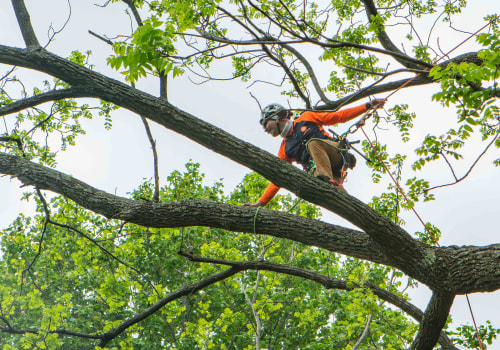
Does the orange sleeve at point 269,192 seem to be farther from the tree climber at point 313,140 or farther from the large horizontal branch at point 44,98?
the large horizontal branch at point 44,98

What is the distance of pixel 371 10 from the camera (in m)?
6.46

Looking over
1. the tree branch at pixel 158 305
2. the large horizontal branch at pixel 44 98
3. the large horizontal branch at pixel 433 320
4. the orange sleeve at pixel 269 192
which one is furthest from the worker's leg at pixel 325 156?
the large horizontal branch at pixel 44 98

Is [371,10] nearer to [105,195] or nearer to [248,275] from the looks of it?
[105,195]

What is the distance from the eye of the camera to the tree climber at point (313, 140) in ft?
13.7

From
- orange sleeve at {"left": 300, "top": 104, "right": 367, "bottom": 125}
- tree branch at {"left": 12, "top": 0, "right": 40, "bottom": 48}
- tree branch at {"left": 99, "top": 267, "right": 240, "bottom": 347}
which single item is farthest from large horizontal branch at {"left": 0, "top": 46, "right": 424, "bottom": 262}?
orange sleeve at {"left": 300, "top": 104, "right": 367, "bottom": 125}

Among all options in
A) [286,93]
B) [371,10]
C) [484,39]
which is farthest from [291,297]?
[484,39]

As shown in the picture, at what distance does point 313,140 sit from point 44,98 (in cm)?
243

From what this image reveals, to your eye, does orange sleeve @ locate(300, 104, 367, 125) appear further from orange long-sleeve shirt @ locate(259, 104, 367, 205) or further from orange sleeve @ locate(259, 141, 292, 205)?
orange sleeve @ locate(259, 141, 292, 205)

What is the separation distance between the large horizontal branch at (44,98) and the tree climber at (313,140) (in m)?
1.63

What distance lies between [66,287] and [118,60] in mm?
15565

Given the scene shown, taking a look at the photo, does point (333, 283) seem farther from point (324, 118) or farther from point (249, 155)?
point (249, 155)

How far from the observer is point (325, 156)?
4219 millimetres

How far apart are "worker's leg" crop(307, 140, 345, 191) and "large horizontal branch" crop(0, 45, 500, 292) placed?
33.4 inches

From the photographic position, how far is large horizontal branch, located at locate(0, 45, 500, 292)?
311cm
